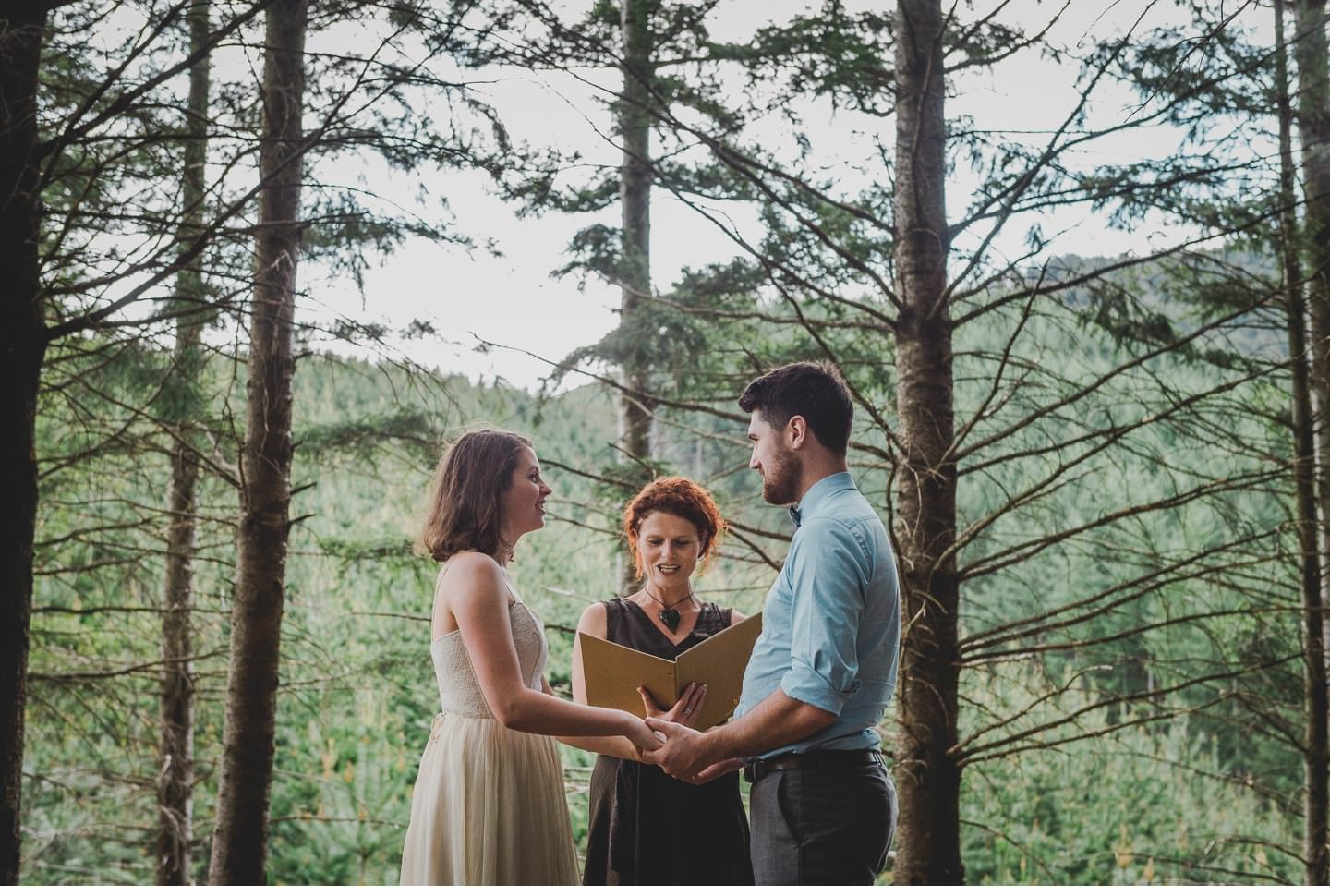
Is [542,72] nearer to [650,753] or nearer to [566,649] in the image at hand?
[650,753]

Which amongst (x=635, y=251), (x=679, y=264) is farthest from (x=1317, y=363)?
(x=635, y=251)

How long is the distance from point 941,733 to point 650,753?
148cm

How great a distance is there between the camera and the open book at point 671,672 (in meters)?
2.15

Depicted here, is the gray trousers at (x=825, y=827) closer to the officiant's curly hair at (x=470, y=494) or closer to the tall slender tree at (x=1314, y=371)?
the officiant's curly hair at (x=470, y=494)

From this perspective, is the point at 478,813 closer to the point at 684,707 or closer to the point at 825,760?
the point at 684,707

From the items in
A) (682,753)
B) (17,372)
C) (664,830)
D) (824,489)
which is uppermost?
(17,372)

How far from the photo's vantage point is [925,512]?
329cm

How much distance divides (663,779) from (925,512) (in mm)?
1311

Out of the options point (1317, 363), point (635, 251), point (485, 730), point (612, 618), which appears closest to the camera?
point (485, 730)

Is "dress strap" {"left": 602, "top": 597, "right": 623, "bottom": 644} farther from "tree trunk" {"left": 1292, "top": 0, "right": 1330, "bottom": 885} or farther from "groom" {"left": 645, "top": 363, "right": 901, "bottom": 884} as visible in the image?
"tree trunk" {"left": 1292, "top": 0, "right": 1330, "bottom": 885}

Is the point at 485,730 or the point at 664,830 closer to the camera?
the point at 485,730

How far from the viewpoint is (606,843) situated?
250cm

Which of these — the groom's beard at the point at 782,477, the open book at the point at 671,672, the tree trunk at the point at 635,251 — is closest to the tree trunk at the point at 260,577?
the tree trunk at the point at 635,251

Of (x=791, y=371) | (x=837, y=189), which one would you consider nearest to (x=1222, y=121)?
(x=837, y=189)
